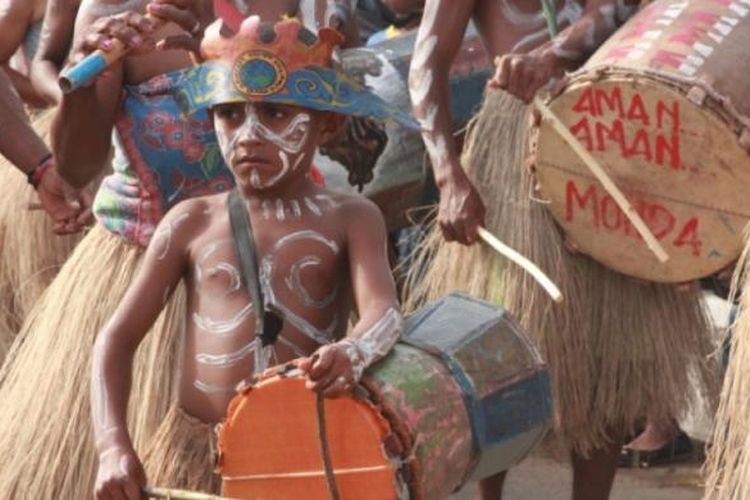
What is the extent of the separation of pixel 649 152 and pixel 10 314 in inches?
97.2

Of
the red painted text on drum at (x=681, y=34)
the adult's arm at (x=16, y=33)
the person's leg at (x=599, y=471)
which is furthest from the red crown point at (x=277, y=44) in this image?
the adult's arm at (x=16, y=33)

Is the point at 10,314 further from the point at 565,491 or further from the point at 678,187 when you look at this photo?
the point at 678,187

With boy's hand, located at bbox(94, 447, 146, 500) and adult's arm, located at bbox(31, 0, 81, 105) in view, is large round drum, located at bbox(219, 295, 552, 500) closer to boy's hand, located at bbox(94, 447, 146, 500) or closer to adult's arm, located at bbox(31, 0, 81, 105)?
boy's hand, located at bbox(94, 447, 146, 500)

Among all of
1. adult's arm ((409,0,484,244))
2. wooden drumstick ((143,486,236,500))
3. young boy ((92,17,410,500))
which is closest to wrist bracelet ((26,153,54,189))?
adult's arm ((409,0,484,244))

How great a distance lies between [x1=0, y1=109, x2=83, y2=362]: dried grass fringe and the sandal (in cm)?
170

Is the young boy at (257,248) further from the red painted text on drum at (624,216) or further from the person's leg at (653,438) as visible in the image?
the person's leg at (653,438)

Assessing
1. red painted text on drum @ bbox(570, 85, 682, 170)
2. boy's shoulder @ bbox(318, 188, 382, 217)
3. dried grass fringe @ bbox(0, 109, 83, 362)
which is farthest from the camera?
dried grass fringe @ bbox(0, 109, 83, 362)

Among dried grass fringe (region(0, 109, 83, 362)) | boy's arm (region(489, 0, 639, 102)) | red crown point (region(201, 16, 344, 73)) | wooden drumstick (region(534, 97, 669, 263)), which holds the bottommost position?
dried grass fringe (region(0, 109, 83, 362))

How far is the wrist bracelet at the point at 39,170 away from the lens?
5.97 metres

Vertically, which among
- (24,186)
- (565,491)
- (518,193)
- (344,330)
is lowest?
(565,491)

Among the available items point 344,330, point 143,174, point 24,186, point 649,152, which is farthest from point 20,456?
point 24,186

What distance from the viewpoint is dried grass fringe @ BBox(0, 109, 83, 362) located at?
7168 millimetres

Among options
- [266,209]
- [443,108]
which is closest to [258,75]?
[266,209]

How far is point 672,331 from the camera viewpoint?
5.74 m
